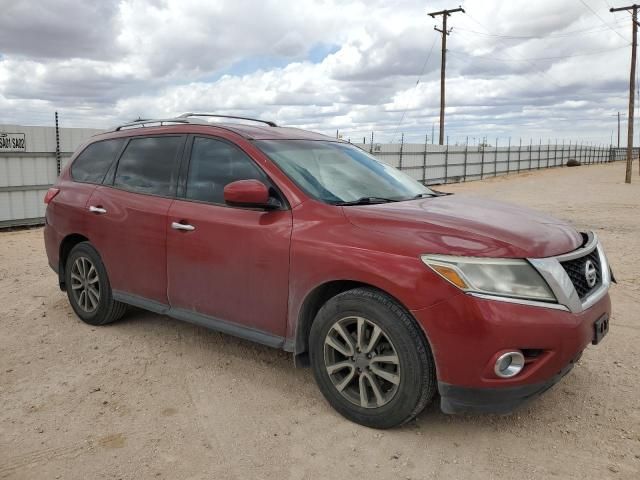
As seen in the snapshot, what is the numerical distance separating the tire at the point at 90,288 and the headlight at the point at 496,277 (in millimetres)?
3063

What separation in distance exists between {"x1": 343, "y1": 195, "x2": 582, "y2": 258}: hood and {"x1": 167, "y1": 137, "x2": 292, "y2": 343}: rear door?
0.58m

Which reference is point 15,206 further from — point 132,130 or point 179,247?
point 179,247

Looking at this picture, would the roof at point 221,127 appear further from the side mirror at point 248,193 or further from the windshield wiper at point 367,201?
the windshield wiper at point 367,201

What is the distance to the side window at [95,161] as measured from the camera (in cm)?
475

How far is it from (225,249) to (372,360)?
1.23 m

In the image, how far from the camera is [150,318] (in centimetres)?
510

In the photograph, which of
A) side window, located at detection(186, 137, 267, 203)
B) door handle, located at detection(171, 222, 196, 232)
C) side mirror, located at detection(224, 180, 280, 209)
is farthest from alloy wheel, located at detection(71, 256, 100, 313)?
side mirror, located at detection(224, 180, 280, 209)

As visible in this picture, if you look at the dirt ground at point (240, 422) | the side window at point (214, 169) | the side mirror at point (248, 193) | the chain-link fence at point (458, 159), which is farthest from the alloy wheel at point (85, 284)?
the chain-link fence at point (458, 159)

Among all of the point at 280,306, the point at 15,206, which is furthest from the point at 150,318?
the point at 15,206

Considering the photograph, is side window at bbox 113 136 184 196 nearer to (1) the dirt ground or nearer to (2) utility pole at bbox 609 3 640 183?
(1) the dirt ground

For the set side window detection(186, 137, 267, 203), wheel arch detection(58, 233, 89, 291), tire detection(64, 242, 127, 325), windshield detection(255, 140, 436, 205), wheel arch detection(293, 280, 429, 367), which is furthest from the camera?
wheel arch detection(58, 233, 89, 291)

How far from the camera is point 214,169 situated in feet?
12.8

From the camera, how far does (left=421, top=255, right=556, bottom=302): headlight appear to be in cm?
270

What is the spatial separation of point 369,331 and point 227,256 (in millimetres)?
1108
